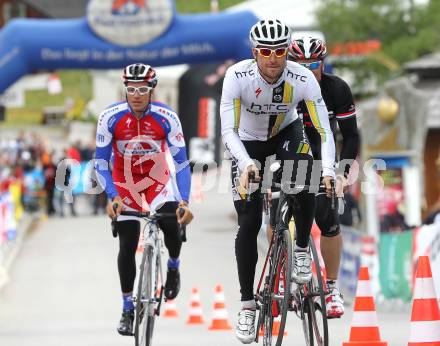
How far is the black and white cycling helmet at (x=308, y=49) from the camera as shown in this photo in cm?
995

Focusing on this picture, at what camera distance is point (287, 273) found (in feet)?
28.6

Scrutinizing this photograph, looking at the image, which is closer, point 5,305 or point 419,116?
point 5,305

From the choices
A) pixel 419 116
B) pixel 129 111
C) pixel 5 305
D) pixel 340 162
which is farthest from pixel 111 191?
pixel 419 116

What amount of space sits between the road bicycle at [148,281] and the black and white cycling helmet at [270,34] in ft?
6.50

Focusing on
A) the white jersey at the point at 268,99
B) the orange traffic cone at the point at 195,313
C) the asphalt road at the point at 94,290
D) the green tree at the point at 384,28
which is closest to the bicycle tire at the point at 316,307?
the white jersey at the point at 268,99

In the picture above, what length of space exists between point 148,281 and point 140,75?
1565 millimetres

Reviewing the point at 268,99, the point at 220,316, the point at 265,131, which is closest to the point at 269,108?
the point at 268,99

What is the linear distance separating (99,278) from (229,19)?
623cm

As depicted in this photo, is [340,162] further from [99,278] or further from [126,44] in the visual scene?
[126,44]

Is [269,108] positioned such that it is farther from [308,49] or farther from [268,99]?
[308,49]

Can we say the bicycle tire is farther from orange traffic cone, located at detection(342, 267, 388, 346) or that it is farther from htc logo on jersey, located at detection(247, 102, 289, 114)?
orange traffic cone, located at detection(342, 267, 388, 346)

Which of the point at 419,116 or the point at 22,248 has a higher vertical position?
the point at 419,116

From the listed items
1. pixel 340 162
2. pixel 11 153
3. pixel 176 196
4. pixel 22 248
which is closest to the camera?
pixel 340 162

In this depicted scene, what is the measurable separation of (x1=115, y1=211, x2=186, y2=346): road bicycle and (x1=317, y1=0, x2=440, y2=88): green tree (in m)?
39.1
